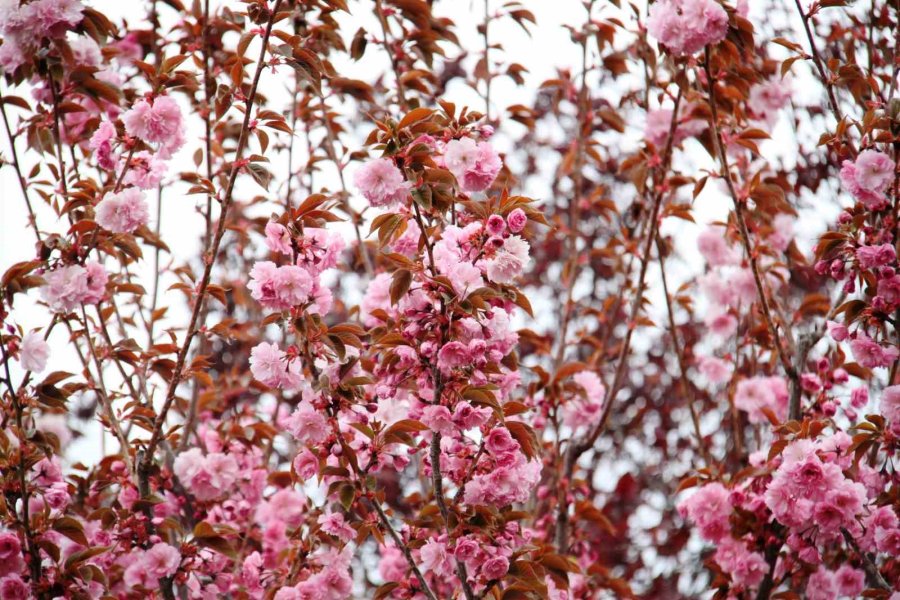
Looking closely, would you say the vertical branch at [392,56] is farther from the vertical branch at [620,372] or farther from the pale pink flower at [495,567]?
the pale pink flower at [495,567]

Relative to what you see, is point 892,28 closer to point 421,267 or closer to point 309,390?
point 421,267

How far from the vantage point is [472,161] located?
220 centimetres

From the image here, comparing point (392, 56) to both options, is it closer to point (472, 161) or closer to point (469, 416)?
point (472, 161)

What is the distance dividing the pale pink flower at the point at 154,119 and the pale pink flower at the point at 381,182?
22.5 inches

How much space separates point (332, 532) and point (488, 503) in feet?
1.33

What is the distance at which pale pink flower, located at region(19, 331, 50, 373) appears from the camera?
93.5 inches

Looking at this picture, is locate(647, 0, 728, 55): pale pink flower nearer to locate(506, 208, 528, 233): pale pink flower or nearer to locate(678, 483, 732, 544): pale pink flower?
locate(506, 208, 528, 233): pale pink flower

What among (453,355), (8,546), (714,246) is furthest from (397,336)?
(714,246)

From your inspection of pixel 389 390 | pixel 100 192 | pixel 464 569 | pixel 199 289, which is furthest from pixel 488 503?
pixel 100 192

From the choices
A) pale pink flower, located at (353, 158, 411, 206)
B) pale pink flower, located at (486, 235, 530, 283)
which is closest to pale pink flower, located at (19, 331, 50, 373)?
pale pink flower, located at (353, 158, 411, 206)

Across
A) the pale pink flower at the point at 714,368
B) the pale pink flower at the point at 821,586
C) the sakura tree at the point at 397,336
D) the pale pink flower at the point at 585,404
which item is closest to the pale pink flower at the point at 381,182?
the sakura tree at the point at 397,336

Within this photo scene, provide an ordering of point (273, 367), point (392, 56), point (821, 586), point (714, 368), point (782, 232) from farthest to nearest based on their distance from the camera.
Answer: point (714, 368), point (782, 232), point (392, 56), point (821, 586), point (273, 367)

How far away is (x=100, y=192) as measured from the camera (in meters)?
2.48

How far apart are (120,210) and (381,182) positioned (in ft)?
2.30
